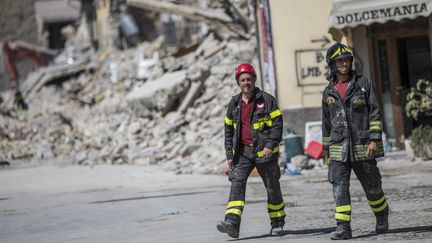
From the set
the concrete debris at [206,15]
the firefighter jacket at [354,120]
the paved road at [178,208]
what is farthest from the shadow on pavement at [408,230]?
the concrete debris at [206,15]

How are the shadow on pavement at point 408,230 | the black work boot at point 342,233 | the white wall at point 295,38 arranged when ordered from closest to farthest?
the black work boot at point 342,233 → the shadow on pavement at point 408,230 → the white wall at point 295,38

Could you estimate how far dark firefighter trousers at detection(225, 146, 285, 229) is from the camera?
8.98 m

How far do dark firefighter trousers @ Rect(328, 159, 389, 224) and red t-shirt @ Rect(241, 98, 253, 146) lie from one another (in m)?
0.89

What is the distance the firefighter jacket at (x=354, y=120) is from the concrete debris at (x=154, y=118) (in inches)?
353

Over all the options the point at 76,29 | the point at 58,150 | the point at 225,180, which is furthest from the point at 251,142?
the point at 76,29

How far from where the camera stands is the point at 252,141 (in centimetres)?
906

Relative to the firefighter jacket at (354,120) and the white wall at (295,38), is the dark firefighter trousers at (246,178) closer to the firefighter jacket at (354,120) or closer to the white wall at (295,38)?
the firefighter jacket at (354,120)

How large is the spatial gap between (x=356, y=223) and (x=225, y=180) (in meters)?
6.48

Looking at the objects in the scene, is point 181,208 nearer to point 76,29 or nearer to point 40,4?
point 76,29

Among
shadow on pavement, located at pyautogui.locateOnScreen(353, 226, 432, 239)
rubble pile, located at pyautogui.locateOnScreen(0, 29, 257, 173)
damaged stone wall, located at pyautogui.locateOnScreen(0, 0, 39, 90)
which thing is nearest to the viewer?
shadow on pavement, located at pyautogui.locateOnScreen(353, 226, 432, 239)

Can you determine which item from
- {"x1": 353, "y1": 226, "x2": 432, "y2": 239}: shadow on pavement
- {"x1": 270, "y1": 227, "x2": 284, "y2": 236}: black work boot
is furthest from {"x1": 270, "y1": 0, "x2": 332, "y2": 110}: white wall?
{"x1": 353, "y1": 226, "x2": 432, "y2": 239}: shadow on pavement

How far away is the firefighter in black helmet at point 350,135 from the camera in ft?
27.9

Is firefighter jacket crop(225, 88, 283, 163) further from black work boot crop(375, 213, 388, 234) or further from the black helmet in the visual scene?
black work boot crop(375, 213, 388, 234)

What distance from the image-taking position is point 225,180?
15930 millimetres
